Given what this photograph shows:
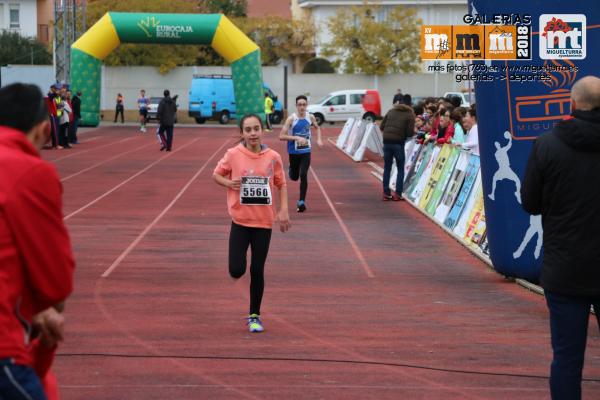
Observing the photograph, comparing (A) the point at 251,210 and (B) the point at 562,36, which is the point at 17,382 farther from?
(B) the point at 562,36

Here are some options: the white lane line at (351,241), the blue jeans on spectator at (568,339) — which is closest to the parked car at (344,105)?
the white lane line at (351,241)

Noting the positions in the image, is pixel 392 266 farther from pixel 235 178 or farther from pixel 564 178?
pixel 564 178

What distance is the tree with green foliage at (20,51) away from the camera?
7456cm

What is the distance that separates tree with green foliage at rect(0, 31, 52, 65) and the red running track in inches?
2279

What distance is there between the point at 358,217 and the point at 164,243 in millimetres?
4286

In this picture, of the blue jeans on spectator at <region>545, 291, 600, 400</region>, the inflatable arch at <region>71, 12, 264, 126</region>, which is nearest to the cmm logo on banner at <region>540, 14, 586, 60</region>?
the blue jeans on spectator at <region>545, 291, 600, 400</region>

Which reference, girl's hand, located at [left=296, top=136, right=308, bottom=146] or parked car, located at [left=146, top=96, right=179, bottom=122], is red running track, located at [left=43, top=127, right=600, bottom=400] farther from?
parked car, located at [left=146, top=96, right=179, bottom=122]

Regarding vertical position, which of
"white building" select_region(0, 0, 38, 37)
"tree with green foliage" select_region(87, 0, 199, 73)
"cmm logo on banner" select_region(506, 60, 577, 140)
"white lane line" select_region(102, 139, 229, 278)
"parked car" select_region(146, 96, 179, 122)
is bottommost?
"white lane line" select_region(102, 139, 229, 278)

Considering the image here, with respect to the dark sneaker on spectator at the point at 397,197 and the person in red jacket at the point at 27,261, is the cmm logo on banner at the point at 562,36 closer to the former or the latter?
the person in red jacket at the point at 27,261

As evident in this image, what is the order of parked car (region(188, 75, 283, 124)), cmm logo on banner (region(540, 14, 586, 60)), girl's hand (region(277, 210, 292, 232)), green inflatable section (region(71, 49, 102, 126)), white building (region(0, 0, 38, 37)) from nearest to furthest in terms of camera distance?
1. girl's hand (region(277, 210, 292, 232))
2. cmm logo on banner (region(540, 14, 586, 60))
3. green inflatable section (region(71, 49, 102, 126))
4. parked car (region(188, 75, 283, 124))
5. white building (region(0, 0, 38, 37))

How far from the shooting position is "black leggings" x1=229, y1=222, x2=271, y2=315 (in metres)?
9.30

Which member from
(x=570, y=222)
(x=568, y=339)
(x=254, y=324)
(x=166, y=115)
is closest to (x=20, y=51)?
(x=166, y=115)

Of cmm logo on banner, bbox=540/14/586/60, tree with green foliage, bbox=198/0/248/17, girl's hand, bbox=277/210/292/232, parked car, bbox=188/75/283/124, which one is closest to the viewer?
girl's hand, bbox=277/210/292/232

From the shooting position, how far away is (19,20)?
3351 inches
